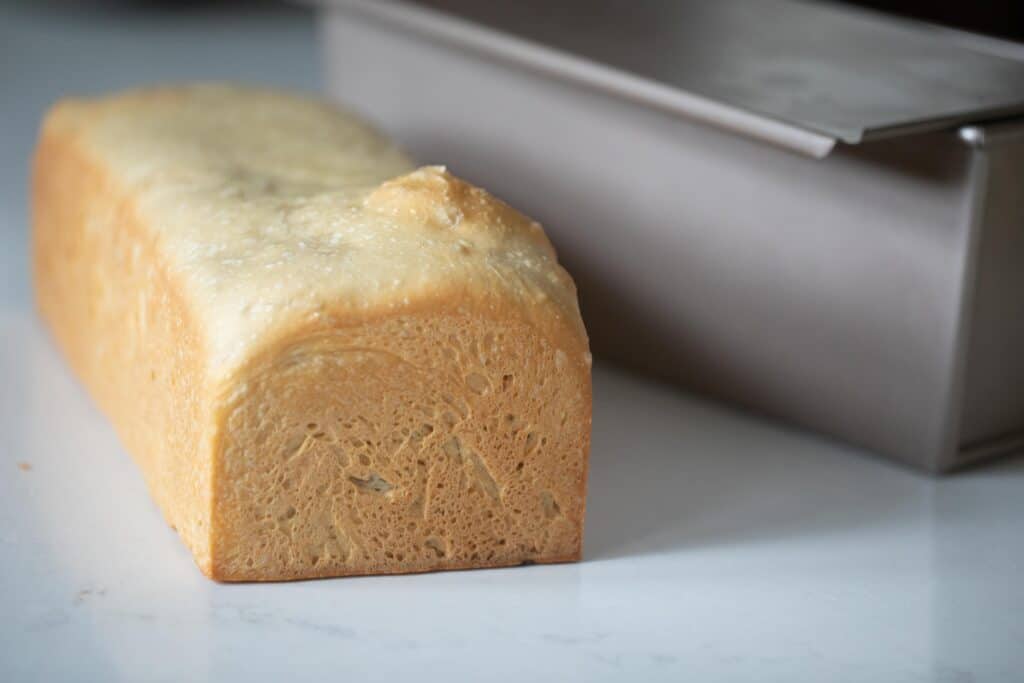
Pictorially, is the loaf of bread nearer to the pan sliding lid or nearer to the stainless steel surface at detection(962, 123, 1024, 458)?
the pan sliding lid

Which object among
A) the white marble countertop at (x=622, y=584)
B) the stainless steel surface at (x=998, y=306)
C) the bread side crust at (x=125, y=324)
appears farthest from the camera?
the stainless steel surface at (x=998, y=306)

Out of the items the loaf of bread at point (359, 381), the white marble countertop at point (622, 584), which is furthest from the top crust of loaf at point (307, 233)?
the white marble countertop at point (622, 584)

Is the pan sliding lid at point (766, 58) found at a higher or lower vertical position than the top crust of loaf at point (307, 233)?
higher

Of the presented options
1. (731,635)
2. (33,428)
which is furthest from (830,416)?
(33,428)

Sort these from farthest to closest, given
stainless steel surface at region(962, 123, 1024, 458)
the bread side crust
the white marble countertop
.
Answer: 1. stainless steel surface at region(962, 123, 1024, 458)
2. the bread side crust
3. the white marble countertop

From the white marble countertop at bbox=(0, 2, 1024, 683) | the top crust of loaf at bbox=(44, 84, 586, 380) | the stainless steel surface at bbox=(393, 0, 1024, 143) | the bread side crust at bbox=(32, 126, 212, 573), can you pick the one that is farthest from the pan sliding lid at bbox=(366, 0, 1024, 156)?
the bread side crust at bbox=(32, 126, 212, 573)

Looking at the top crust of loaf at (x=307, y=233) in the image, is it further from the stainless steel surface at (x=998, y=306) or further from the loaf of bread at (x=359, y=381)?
the stainless steel surface at (x=998, y=306)

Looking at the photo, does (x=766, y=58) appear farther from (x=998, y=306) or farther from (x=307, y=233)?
(x=307, y=233)

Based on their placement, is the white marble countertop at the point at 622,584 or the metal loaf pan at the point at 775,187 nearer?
the white marble countertop at the point at 622,584
